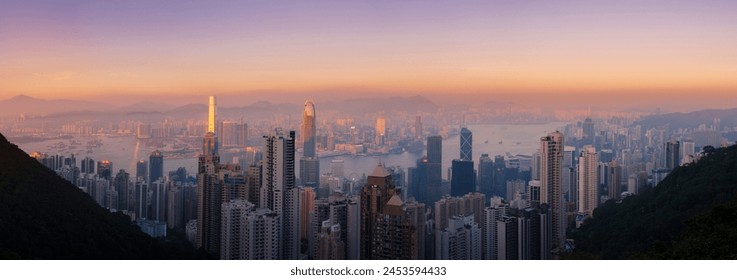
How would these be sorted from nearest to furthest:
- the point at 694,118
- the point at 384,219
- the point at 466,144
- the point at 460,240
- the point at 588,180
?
1. the point at 460,240
2. the point at 384,219
3. the point at 694,118
4. the point at 466,144
5. the point at 588,180

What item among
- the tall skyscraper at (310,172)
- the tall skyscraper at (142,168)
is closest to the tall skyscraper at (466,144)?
the tall skyscraper at (310,172)

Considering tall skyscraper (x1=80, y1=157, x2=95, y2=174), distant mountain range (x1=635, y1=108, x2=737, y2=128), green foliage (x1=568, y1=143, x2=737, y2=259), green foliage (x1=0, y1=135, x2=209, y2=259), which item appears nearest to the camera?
green foliage (x1=568, y1=143, x2=737, y2=259)

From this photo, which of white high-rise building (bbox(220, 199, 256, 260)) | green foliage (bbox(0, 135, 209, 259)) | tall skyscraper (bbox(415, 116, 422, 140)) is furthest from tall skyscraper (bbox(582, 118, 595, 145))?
green foliage (bbox(0, 135, 209, 259))

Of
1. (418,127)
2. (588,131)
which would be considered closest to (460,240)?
(418,127)

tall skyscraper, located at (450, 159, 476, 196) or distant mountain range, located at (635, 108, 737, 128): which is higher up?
distant mountain range, located at (635, 108, 737, 128)

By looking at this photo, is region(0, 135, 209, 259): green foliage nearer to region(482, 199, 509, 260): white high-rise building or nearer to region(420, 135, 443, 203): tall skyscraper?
region(482, 199, 509, 260): white high-rise building

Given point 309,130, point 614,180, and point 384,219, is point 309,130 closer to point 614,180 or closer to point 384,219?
point 384,219

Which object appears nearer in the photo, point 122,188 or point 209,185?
point 122,188
